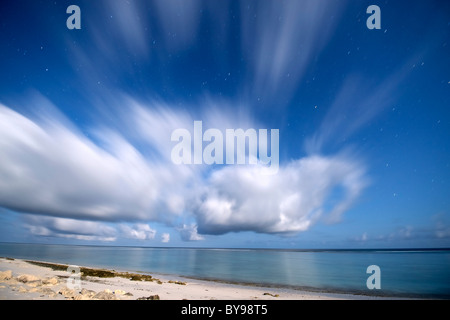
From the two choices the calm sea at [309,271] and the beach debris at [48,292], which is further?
the calm sea at [309,271]

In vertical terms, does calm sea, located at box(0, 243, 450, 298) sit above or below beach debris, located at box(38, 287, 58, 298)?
below

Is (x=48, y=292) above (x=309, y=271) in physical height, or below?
above

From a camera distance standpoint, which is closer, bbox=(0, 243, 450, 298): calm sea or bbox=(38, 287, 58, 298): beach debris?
bbox=(38, 287, 58, 298): beach debris

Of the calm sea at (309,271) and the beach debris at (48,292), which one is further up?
the beach debris at (48,292)

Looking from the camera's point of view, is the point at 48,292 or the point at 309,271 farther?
the point at 309,271
